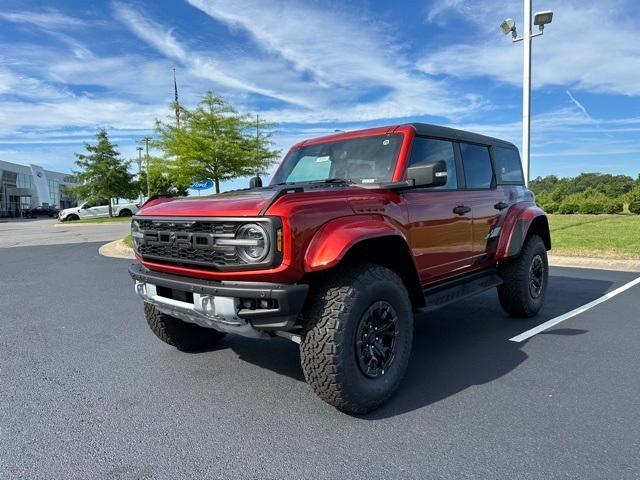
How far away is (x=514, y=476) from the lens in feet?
7.39

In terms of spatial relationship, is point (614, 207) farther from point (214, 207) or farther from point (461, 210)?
point (214, 207)

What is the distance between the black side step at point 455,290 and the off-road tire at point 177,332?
199cm

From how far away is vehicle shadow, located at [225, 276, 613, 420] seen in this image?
328 cm

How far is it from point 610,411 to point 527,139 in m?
10.4

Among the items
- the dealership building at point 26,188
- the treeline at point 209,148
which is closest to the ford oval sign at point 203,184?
the treeline at point 209,148

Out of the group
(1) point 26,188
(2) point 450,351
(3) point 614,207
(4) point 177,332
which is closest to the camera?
(4) point 177,332

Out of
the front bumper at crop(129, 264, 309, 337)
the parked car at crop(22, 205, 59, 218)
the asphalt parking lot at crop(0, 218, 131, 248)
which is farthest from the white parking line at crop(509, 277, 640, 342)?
the parked car at crop(22, 205, 59, 218)

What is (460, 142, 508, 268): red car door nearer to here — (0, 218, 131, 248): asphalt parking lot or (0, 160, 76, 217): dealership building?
(0, 218, 131, 248): asphalt parking lot

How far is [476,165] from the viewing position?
15.3 feet

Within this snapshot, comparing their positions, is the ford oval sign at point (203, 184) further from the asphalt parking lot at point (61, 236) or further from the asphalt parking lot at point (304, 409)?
the asphalt parking lot at point (304, 409)

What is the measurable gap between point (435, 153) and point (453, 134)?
0.44 metres

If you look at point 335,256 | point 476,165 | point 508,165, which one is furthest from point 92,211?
point 335,256

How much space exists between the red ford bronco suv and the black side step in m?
0.02

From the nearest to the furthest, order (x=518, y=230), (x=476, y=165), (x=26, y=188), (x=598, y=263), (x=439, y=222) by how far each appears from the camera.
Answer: (x=439, y=222)
(x=476, y=165)
(x=518, y=230)
(x=598, y=263)
(x=26, y=188)
